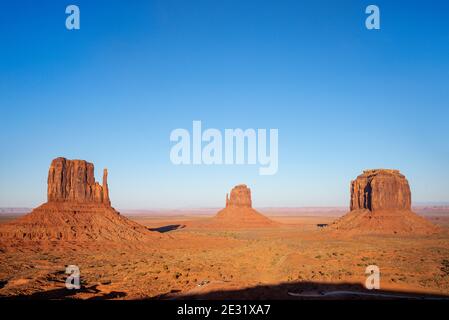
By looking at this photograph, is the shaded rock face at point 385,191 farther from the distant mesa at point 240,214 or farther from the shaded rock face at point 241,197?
the shaded rock face at point 241,197

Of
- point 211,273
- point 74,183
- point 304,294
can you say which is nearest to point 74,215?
point 74,183

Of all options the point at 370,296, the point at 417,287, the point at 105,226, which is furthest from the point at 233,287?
the point at 105,226

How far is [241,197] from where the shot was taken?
4405 inches

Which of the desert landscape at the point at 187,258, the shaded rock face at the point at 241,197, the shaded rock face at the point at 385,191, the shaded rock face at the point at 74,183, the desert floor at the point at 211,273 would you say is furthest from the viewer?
the shaded rock face at the point at 241,197

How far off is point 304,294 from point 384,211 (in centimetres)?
5987

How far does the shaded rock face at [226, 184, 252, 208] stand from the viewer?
111625mm

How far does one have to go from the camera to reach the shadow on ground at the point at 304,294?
1778cm

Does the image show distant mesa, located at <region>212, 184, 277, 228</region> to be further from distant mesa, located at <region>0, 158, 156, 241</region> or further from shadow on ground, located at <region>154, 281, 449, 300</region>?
shadow on ground, located at <region>154, 281, 449, 300</region>

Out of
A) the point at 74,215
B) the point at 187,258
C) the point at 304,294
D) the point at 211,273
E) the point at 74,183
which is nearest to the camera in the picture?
the point at 304,294

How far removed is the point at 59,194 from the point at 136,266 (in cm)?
Answer: 2718

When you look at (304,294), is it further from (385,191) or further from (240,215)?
(240,215)

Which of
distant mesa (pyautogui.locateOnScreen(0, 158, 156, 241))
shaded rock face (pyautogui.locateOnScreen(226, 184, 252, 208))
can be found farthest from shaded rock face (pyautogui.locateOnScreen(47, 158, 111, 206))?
shaded rock face (pyautogui.locateOnScreen(226, 184, 252, 208))

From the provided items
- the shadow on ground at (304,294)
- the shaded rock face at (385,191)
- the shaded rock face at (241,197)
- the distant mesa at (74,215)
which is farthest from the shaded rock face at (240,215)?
the shadow on ground at (304,294)

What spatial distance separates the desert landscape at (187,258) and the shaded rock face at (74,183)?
0.15m
